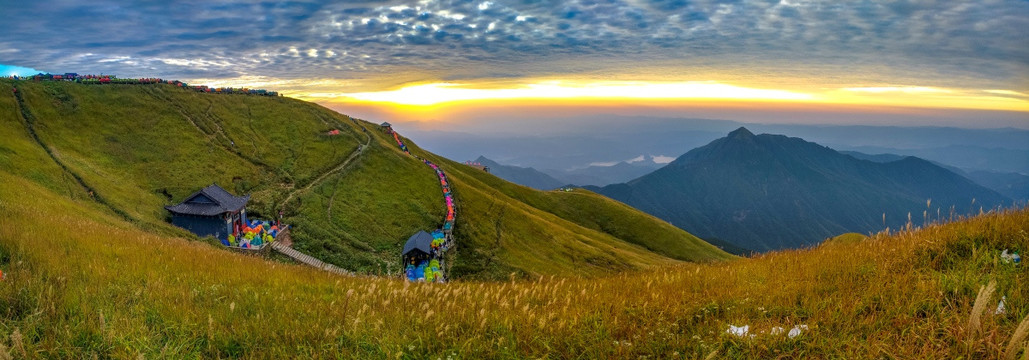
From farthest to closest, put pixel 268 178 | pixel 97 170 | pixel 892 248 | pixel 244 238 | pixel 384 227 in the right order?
pixel 268 178
pixel 384 227
pixel 97 170
pixel 244 238
pixel 892 248

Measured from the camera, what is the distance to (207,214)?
1960 inches

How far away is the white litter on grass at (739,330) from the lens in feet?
15.7

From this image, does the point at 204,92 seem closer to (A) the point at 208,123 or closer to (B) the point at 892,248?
(A) the point at 208,123

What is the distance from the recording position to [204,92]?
A: 9919 centimetres

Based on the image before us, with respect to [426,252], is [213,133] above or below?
above

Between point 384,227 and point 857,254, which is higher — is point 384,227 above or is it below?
below

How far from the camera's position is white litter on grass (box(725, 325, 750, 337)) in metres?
4.79

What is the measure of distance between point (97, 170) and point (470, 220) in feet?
157

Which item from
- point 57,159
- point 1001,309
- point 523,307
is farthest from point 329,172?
point 1001,309

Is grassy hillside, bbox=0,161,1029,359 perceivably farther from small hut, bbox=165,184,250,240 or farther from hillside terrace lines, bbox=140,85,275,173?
hillside terrace lines, bbox=140,85,275,173

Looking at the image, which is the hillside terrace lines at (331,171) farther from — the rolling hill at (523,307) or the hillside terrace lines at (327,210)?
the rolling hill at (523,307)

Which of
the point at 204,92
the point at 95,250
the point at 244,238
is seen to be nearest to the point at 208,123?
the point at 204,92

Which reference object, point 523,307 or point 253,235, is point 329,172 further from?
point 523,307

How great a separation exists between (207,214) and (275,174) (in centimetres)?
2461
